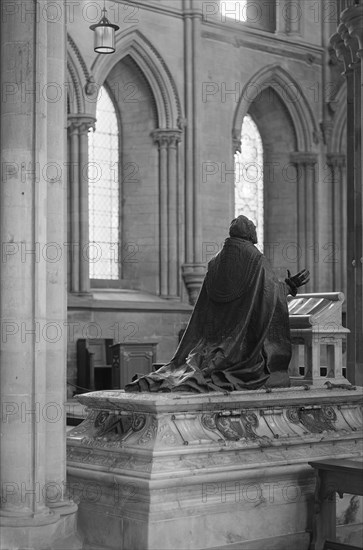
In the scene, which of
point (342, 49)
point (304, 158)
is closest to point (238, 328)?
point (342, 49)

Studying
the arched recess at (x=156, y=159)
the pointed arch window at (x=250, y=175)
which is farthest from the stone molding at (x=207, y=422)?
the pointed arch window at (x=250, y=175)

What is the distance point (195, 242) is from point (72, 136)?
2.95 meters

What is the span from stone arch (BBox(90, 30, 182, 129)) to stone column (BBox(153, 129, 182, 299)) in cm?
26

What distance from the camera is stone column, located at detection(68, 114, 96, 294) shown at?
17.5 meters

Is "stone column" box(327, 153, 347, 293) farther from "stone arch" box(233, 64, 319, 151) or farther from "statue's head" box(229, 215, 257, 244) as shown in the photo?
"statue's head" box(229, 215, 257, 244)

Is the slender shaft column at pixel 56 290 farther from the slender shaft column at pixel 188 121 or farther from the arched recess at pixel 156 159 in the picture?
the slender shaft column at pixel 188 121

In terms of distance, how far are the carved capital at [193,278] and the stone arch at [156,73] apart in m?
2.44

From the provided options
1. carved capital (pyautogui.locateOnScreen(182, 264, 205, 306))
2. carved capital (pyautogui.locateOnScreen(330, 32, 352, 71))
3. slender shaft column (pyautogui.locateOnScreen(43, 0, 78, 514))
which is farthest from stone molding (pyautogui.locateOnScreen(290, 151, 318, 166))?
slender shaft column (pyautogui.locateOnScreen(43, 0, 78, 514))

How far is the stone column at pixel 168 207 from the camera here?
18.8 meters

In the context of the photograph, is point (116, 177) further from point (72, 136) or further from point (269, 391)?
point (269, 391)

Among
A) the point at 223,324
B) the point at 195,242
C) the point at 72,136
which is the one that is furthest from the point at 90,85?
the point at 223,324

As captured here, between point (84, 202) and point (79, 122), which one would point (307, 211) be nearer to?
point (84, 202)

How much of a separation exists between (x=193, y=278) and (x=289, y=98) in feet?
15.1

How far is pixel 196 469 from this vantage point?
24.3ft
